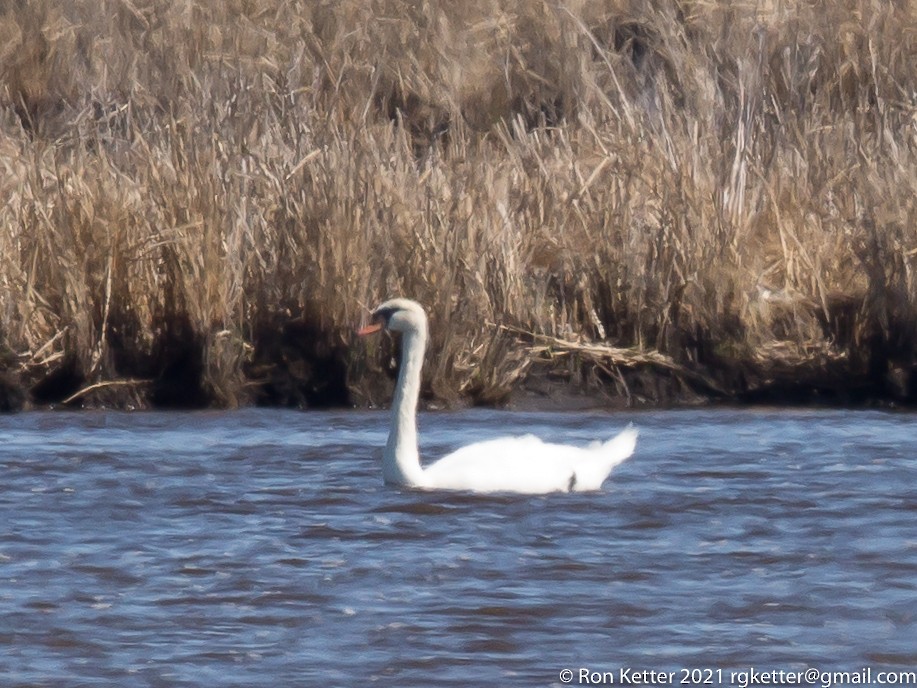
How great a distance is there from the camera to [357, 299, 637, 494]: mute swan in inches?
329

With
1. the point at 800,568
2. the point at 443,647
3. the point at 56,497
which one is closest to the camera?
the point at 443,647

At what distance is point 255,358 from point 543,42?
6.92 meters

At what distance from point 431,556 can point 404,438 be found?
1.35m

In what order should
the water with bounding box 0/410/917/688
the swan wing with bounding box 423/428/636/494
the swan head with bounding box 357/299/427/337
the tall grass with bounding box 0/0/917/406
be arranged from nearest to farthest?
the water with bounding box 0/410/917/688
the swan wing with bounding box 423/428/636/494
the swan head with bounding box 357/299/427/337
the tall grass with bounding box 0/0/917/406

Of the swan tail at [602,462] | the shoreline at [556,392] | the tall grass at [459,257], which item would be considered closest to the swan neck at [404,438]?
the swan tail at [602,462]

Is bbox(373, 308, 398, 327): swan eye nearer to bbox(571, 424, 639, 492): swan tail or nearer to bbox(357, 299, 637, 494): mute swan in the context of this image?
bbox(357, 299, 637, 494): mute swan

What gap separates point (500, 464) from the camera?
834 centimetres

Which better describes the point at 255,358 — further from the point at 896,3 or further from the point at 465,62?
the point at 896,3

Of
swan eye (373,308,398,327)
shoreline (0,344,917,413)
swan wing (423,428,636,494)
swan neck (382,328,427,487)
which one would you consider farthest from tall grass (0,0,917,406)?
swan wing (423,428,636,494)

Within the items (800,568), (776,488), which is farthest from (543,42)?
(800,568)

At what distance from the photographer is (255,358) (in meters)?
10.6

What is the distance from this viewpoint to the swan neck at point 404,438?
27.8 ft

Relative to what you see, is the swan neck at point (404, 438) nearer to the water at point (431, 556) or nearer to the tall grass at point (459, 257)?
the water at point (431, 556)

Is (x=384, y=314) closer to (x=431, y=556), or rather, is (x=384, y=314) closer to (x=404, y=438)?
(x=404, y=438)
